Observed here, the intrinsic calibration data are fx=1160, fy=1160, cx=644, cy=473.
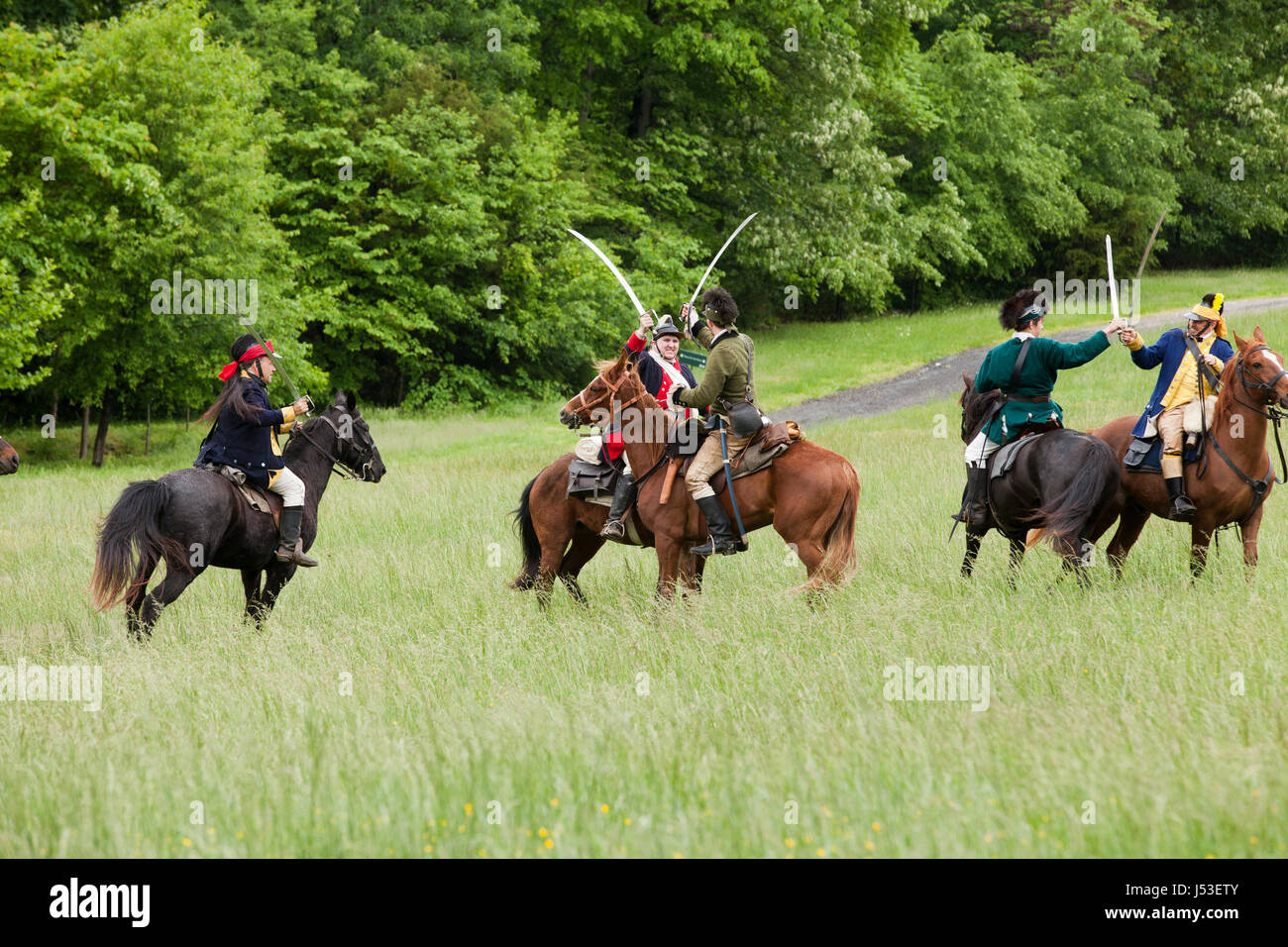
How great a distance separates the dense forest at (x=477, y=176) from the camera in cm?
2158

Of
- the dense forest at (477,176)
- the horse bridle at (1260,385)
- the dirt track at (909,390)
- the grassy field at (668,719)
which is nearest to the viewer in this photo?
the grassy field at (668,719)

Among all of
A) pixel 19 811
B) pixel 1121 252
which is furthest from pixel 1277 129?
pixel 19 811

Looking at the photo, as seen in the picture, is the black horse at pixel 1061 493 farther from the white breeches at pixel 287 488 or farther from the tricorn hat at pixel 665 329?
the white breeches at pixel 287 488

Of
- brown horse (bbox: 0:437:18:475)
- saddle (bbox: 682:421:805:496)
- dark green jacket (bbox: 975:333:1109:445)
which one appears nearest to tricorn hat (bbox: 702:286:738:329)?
saddle (bbox: 682:421:805:496)

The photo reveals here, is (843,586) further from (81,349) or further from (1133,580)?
(81,349)

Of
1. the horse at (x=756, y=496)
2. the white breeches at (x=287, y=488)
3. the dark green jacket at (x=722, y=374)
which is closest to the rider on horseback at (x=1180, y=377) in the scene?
the horse at (x=756, y=496)

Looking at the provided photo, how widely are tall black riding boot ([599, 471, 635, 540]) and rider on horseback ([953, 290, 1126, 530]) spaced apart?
8.94 ft

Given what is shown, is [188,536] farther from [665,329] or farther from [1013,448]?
[1013,448]

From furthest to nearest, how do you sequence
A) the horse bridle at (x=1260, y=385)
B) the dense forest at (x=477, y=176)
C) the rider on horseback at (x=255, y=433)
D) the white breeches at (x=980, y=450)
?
the dense forest at (x=477, y=176) → the white breeches at (x=980, y=450) → the rider on horseback at (x=255, y=433) → the horse bridle at (x=1260, y=385)

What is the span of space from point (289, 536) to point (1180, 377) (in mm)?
6983

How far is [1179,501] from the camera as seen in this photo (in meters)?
8.63

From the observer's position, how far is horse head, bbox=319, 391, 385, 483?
952 centimetres

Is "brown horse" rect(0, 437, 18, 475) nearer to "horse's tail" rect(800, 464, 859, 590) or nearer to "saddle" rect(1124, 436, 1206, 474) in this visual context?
"horse's tail" rect(800, 464, 859, 590)

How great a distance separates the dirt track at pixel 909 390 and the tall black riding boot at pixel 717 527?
16.1 meters
